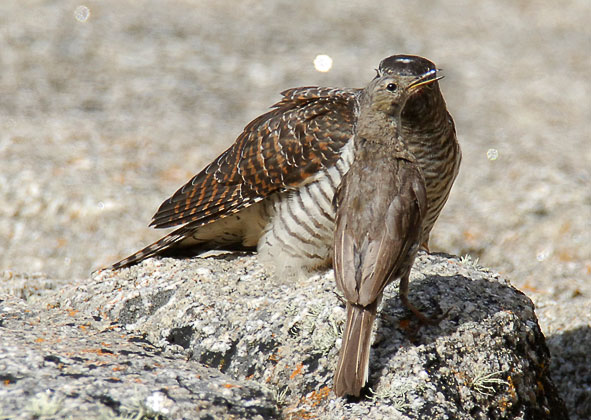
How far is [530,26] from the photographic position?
44.5 feet

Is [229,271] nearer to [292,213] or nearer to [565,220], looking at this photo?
[292,213]

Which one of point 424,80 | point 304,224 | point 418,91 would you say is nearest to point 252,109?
point 304,224

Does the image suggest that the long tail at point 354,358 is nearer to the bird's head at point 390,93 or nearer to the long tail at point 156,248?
the bird's head at point 390,93

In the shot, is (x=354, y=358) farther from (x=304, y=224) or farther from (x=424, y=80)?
(x=424, y=80)

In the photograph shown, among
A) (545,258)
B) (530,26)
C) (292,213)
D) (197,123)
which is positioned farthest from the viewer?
(530,26)

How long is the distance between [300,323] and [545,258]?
162 inches

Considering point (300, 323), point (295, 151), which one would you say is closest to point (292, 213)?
point (295, 151)

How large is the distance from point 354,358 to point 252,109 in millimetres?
7113

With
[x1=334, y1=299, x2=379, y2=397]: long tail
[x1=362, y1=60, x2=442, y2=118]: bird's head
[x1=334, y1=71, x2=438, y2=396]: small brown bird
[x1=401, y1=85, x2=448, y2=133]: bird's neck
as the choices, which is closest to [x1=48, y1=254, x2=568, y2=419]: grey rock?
[x1=334, y1=299, x2=379, y2=397]: long tail

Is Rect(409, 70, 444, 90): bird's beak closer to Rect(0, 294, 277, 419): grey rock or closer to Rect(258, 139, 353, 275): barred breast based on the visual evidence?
Rect(258, 139, 353, 275): barred breast

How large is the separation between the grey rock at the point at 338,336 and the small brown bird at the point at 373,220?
0.25 m

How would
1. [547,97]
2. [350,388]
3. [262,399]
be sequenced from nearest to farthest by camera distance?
[350,388]
[262,399]
[547,97]

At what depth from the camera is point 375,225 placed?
359cm

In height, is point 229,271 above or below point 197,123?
below
